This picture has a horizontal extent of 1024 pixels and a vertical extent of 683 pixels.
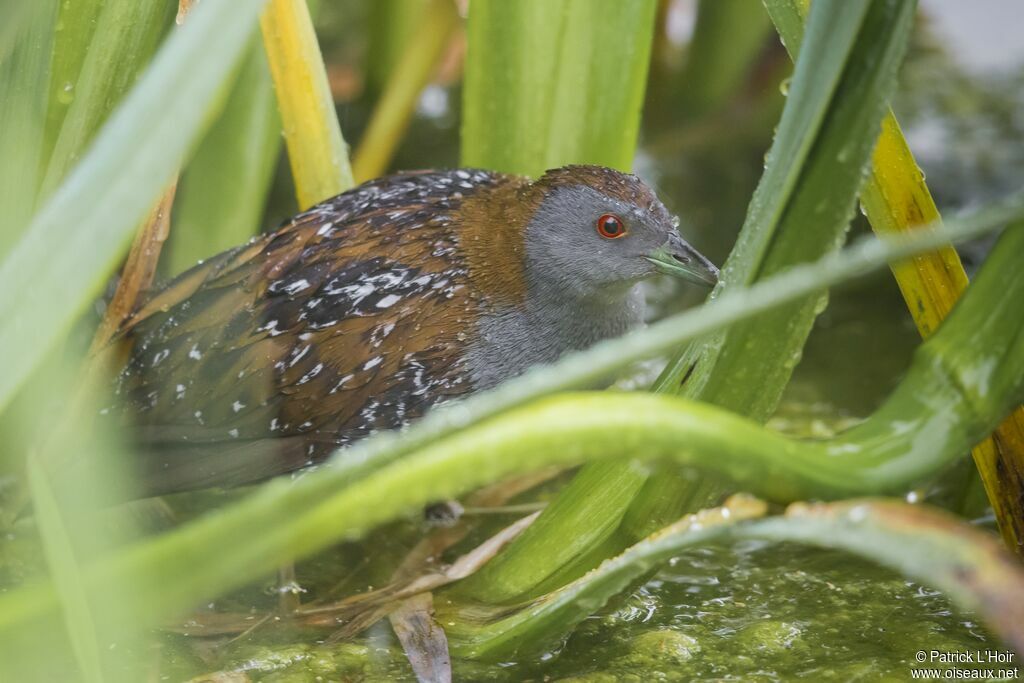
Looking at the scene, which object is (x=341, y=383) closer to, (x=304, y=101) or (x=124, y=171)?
(x=304, y=101)

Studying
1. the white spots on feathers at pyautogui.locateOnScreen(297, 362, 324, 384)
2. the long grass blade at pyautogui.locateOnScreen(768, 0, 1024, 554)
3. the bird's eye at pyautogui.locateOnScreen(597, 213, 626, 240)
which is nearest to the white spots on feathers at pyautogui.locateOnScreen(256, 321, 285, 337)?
the white spots on feathers at pyautogui.locateOnScreen(297, 362, 324, 384)

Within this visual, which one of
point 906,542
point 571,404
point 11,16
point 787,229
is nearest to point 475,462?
point 571,404

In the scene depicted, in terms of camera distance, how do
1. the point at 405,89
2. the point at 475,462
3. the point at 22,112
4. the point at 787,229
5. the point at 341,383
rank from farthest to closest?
the point at 405,89 < the point at 341,383 < the point at 22,112 < the point at 787,229 < the point at 475,462

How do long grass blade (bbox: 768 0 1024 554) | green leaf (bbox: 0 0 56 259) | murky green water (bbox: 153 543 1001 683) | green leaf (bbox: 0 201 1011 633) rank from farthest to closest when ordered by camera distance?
1. murky green water (bbox: 153 543 1001 683)
2. long grass blade (bbox: 768 0 1024 554)
3. green leaf (bbox: 0 0 56 259)
4. green leaf (bbox: 0 201 1011 633)

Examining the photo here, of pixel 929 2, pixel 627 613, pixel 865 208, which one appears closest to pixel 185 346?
pixel 627 613

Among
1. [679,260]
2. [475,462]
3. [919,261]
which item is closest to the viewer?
[475,462]

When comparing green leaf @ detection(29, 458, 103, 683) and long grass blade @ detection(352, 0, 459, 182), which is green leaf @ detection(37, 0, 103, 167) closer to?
green leaf @ detection(29, 458, 103, 683)

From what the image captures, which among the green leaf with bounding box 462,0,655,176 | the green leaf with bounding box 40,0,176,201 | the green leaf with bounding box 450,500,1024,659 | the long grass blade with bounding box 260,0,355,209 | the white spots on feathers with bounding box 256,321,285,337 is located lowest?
the green leaf with bounding box 450,500,1024,659
